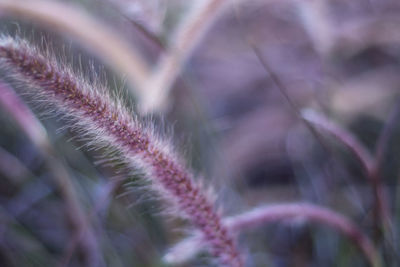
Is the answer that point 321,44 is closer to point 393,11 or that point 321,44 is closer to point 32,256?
point 393,11

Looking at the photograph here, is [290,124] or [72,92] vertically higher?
[72,92]

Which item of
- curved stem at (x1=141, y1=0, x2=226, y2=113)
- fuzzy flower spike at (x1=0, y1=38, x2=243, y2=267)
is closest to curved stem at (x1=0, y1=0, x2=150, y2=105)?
curved stem at (x1=141, y1=0, x2=226, y2=113)

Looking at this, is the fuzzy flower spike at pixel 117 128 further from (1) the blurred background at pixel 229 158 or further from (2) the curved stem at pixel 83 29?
(2) the curved stem at pixel 83 29

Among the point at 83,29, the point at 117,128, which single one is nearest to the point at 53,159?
the point at 83,29

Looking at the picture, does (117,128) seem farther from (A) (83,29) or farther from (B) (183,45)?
(A) (83,29)

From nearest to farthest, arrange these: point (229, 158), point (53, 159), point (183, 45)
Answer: point (183, 45)
point (53, 159)
point (229, 158)

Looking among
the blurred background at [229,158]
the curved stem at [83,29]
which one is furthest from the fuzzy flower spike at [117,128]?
the curved stem at [83,29]

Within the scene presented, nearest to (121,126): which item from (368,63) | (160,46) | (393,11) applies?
(160,46)
